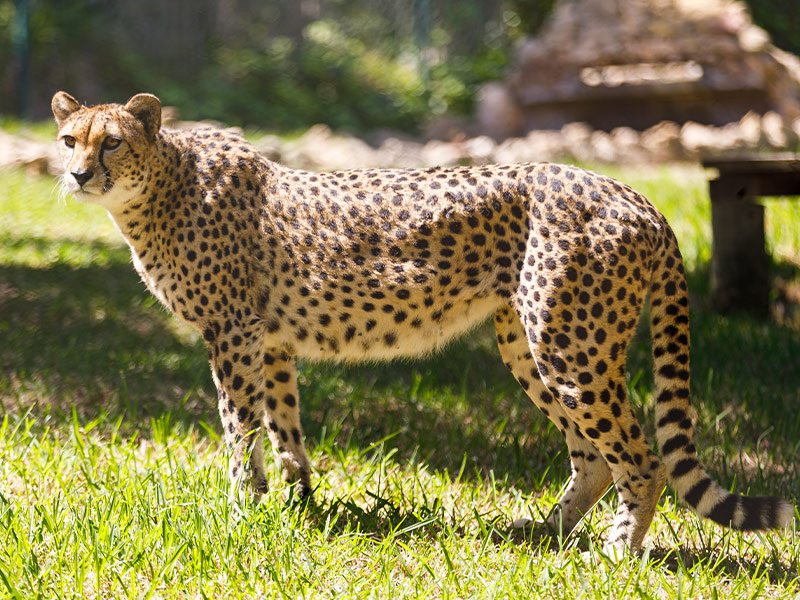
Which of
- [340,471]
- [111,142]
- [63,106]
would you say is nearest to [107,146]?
[111,142]

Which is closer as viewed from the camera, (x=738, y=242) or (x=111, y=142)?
(x=111, y=142)

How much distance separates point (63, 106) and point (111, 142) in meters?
0.30

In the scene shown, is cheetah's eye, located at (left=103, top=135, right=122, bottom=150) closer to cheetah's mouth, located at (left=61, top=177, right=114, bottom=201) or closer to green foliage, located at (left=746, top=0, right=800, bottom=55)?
cheetah's mouth, located at (left=61, top=177, right=114, bottom=201)

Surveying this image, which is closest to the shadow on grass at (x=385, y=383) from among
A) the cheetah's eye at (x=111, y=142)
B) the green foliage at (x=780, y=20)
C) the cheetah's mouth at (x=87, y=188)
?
the cheetah's mouth at (x=87, y=188)

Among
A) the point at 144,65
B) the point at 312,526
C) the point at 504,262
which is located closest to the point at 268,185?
the point at 504,262

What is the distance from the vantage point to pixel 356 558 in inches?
123

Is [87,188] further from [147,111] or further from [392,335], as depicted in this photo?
[392,335]

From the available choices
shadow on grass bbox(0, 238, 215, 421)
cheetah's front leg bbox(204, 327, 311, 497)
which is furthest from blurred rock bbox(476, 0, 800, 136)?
cheetah's front leg bbox(204, 327, 311, 497)

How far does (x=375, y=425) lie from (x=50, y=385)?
5.55 feet

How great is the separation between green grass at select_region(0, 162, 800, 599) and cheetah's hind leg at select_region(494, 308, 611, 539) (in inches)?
2.8

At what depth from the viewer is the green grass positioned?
2.84 m

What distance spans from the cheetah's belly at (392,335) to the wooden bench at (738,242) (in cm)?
322

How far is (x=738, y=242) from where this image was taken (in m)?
6.18

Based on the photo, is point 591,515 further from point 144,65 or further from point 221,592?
point 144,65
